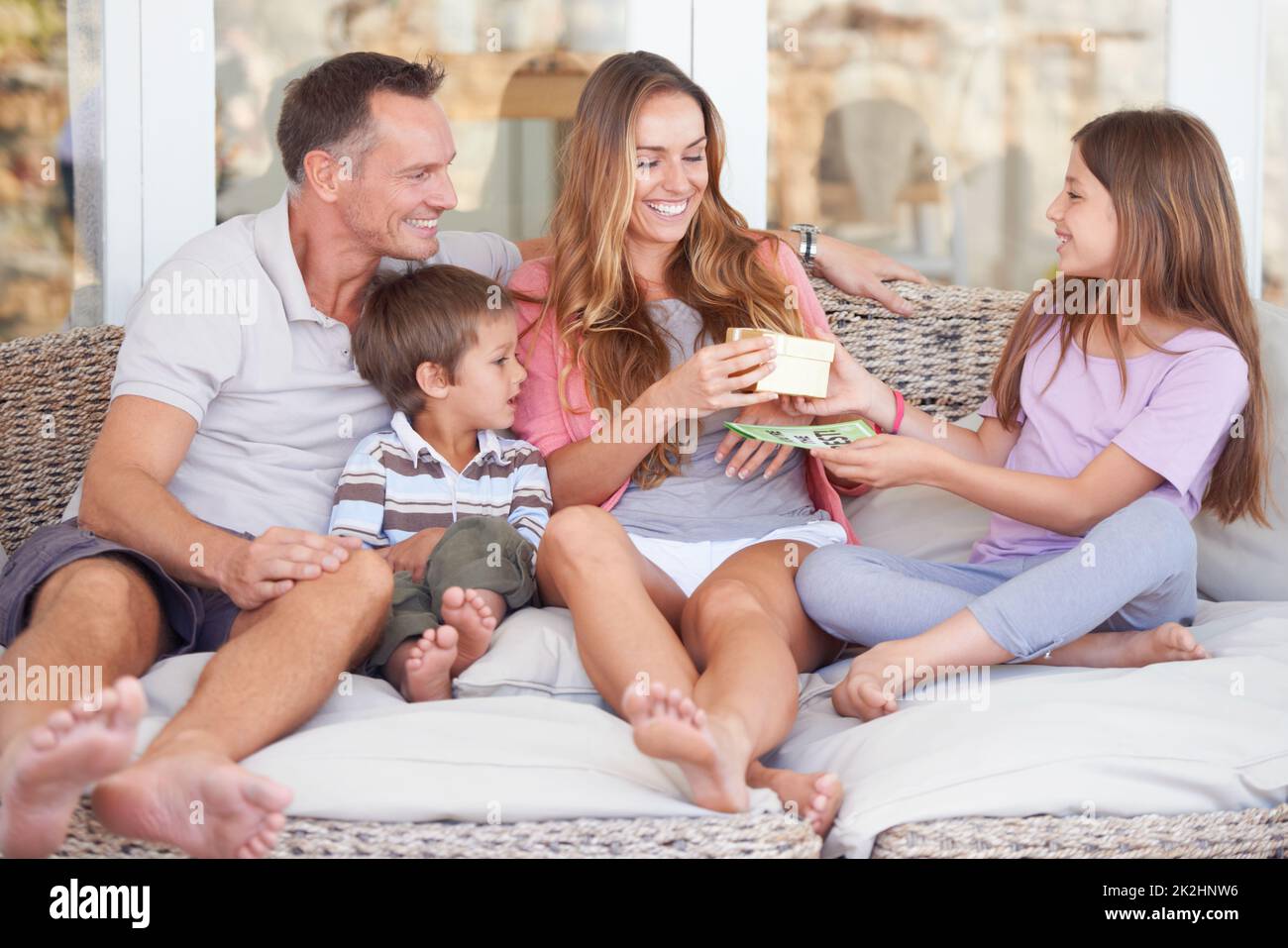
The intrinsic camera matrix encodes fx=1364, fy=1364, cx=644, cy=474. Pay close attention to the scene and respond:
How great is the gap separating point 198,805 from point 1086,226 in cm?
166

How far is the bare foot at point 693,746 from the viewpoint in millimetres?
1433

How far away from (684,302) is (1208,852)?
4.18 feet

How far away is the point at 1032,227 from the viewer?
3660mm

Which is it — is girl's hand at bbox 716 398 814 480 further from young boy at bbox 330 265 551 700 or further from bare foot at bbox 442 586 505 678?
bare foot at bbox 442 586 505 678

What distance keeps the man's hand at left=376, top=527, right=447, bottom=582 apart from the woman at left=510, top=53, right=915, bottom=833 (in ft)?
0.57

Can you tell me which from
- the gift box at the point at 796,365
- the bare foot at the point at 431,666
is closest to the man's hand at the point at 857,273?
the gift box at the point at 796,365

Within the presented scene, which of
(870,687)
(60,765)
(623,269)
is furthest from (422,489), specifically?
(60,765)

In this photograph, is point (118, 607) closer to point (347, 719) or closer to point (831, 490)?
point (347, 719)

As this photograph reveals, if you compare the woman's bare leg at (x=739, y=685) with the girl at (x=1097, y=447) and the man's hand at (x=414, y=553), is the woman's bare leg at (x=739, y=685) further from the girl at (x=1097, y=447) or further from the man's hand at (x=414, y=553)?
the man's hand at (x=414, y=553)

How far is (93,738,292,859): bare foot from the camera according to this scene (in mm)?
1371

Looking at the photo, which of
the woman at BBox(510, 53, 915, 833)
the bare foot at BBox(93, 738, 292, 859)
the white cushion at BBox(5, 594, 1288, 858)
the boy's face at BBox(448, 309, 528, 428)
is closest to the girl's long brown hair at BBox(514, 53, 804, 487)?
the woman at BBox(510, 53, 915, 833)

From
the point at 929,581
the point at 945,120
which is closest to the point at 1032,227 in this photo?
the point at 945,120

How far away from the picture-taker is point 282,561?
5.79 feet
